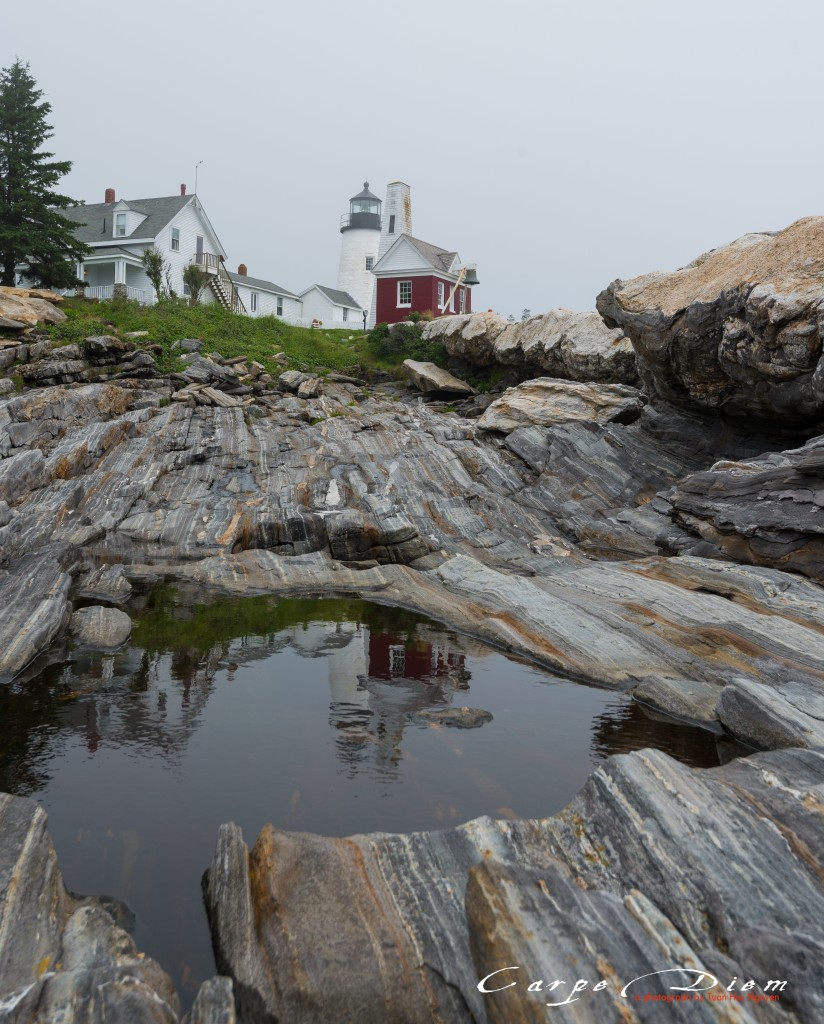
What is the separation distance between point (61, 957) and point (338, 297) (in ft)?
242

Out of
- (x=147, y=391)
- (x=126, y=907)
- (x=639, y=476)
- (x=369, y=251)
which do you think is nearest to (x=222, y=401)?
(x=147, y=391)

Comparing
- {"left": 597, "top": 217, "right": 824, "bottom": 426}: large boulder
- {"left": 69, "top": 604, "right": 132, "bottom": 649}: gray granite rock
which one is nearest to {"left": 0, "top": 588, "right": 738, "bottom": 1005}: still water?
{"left": 69, "top": 604, "right": 132, "bottom": 649}: gray granite rock

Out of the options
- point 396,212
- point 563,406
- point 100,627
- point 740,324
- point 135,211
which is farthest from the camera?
point 396,212

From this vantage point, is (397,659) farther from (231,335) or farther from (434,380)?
(231,335)

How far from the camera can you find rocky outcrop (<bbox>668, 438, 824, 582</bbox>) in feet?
58.0

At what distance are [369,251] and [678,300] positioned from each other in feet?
191

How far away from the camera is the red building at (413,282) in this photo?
61.5 m

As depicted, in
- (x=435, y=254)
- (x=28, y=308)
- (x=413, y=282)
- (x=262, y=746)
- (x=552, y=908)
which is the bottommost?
(x=262, y=746)

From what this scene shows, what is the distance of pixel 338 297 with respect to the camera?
7612cm

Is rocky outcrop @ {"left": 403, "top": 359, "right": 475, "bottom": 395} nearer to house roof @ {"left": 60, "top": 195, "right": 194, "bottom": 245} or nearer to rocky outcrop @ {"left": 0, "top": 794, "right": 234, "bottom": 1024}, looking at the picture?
house roof @ {"left": 60, "top": 195, "right": 194, "bottom": 245}

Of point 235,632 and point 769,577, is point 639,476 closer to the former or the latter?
point 769,577

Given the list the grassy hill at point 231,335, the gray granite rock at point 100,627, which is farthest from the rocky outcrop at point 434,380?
the gray granite rock at point 100,627

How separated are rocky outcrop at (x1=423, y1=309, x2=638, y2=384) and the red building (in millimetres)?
15019

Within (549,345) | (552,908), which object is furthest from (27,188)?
(552,908)
